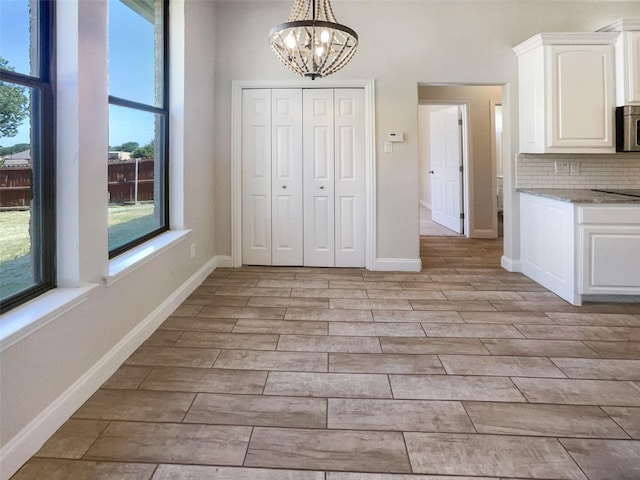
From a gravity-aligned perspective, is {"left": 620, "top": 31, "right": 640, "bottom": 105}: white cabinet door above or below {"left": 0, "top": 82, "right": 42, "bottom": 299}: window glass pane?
above

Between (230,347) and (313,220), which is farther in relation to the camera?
(313,220)

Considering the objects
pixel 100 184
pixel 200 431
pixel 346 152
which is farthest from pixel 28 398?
pixel 346 152

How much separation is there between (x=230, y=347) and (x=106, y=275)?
2.74 ft

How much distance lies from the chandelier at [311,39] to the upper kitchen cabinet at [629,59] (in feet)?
9.25

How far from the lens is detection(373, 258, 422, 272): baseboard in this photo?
15.6 ft

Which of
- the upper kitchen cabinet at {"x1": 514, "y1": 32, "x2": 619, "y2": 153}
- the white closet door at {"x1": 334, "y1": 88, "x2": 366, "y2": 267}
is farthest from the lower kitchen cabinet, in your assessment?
the white closet door at {"x1": 334, "y1": 88, "x2": 366, "y2": 267}

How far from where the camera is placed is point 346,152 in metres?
4.80

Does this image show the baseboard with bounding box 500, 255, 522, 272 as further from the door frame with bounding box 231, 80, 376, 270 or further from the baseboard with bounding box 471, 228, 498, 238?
the baseboard with bounding box 471, 228, 498, 238

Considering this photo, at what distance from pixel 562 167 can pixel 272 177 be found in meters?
2.99

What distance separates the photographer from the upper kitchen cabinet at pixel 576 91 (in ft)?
12.9

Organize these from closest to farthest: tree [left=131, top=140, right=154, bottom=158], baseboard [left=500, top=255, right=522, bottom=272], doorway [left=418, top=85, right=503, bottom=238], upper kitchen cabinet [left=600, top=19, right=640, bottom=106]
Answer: tree [left=131, top=140, right=154, bottom=158] → upper kitchen cabinet [left=600, top=19, right=640, bottom=106] → baseboard [left=500, top=255, right=522, bottom=272] → doorway [left=418, top=85, right=503, bottom=238]

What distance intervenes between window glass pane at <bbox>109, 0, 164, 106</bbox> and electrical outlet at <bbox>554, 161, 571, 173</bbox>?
3.79 meters

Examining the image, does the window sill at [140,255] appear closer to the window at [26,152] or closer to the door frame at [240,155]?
the window at [26,152]

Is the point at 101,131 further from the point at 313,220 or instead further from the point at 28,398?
the point at 313,220
